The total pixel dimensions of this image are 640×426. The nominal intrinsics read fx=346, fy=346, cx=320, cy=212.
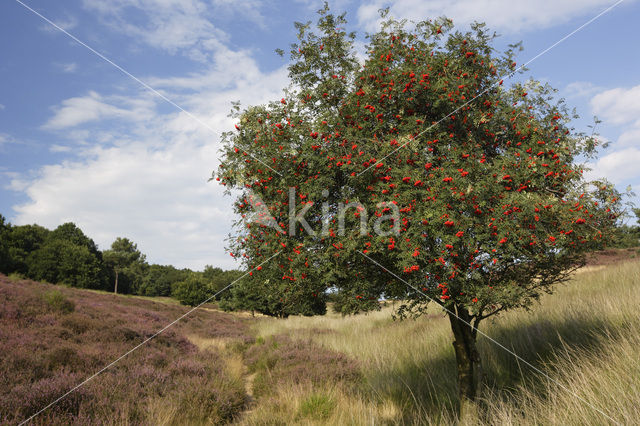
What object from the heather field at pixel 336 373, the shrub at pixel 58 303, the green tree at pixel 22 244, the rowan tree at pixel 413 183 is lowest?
the heather field at pixel 336 373

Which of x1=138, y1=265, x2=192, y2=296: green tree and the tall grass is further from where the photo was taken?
x1=138, y1=265, x2=192, y2=296: green tree

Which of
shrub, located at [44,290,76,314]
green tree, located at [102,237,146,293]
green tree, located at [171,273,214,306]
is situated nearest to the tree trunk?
shrub, located at [44,290,76,314]

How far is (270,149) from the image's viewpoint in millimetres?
6023

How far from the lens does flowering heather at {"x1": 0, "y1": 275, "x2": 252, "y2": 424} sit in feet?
22.9

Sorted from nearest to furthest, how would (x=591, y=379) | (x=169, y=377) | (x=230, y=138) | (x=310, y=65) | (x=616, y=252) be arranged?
(x=591, y=379), (x=230, y=138), (x=310, y=65), (x=169, y=377), (x=616, y=252)

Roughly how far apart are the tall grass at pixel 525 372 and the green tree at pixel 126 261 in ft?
254

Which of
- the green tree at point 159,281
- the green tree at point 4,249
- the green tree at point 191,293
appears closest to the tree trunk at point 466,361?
the green tree at point 191,293

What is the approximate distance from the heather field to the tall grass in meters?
0.04

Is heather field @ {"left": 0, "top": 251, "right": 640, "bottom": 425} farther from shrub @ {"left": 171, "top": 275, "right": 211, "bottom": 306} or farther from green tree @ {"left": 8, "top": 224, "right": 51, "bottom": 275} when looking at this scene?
green tree @ {"left": 8, "top": 224, "right": 51, "bottom": 275}

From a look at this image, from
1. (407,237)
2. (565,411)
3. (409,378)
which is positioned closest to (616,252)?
(409,378)

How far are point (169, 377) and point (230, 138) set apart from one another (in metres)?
A: 7.36

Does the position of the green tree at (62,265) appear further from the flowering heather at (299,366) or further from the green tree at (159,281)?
the flowering heather at (299,366)

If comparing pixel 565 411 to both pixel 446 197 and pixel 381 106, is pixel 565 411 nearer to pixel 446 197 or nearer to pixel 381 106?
pixel 446 197

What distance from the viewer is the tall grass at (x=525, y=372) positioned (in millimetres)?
5250
